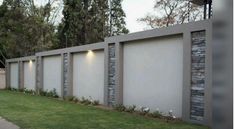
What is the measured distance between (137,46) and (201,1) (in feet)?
13.7

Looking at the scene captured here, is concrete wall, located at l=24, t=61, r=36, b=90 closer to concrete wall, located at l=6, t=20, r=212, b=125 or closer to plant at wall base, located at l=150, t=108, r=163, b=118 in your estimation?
concrete wall, located at l=6, t=20, r=212, b=125

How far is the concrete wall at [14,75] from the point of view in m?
32.3

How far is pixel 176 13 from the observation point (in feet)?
113

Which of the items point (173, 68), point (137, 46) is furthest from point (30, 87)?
point (173, 68)

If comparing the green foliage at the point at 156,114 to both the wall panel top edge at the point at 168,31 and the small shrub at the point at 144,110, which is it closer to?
the small shrub at the point at 144,110

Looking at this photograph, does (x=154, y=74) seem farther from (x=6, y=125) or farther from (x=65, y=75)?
(x=65, y=75)

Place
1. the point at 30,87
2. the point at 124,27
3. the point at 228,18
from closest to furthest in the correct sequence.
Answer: the point at 228,18
the point at 30,87
the point at 124,27

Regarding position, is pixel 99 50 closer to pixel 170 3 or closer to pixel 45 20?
pixel 170 3

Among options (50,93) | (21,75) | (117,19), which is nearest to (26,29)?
(21,75)

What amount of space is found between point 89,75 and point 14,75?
16.1 meters

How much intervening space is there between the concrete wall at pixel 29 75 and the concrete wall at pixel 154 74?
14410 mm

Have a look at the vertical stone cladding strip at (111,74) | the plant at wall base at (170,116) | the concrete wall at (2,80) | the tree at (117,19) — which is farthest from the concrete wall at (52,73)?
the tree at (117,19)

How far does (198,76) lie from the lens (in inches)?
420

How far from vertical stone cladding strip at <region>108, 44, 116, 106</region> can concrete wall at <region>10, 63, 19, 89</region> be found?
694 inches
